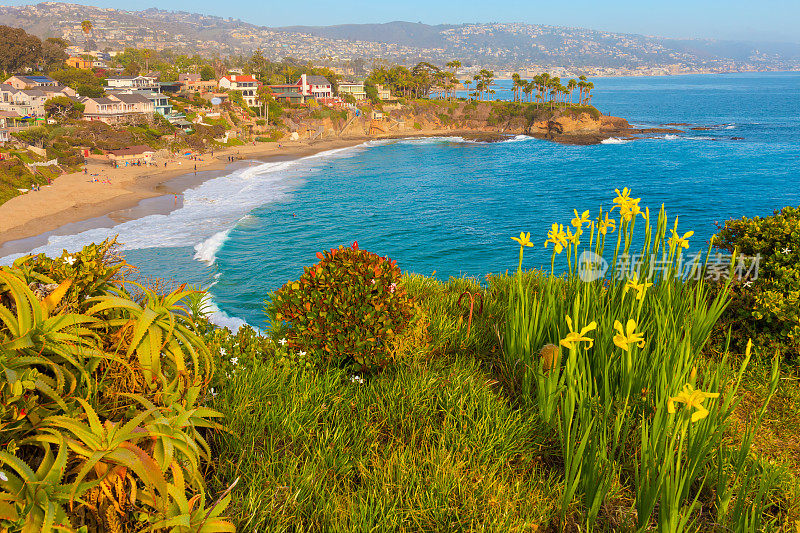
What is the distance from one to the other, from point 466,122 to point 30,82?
208ft

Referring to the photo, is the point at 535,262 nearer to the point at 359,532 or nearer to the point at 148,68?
the point at 359,532

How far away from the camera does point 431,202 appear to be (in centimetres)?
4012

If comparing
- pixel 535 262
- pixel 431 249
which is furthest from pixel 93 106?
pixel 535 262

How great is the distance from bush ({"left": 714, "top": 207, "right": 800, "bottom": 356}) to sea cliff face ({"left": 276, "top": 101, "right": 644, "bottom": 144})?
7479cm

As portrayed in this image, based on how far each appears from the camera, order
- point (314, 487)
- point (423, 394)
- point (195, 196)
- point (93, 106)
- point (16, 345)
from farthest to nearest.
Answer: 1. point (93, 106)
2. point (195, 196)
3. point (423, 394)
4. point (314, 487)
5. point (16, 345)

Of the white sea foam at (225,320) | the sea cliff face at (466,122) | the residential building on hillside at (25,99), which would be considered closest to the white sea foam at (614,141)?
the sea cliff face at (466,122)

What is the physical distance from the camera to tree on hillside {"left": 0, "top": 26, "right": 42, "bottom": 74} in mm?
80875

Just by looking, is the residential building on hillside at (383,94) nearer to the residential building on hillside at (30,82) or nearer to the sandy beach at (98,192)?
the sandy beach at (98,192)

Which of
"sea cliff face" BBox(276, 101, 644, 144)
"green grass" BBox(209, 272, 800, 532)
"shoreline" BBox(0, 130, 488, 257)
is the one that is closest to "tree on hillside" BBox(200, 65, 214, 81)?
"sea cliff face" BBox(276, 101, 644, 144)

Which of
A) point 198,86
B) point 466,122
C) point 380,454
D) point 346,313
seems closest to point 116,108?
point 198,86

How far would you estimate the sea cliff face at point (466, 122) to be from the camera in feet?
263

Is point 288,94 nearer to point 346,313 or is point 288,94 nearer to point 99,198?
point 99,198

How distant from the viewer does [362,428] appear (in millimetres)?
3402

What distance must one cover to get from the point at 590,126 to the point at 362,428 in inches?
3536
